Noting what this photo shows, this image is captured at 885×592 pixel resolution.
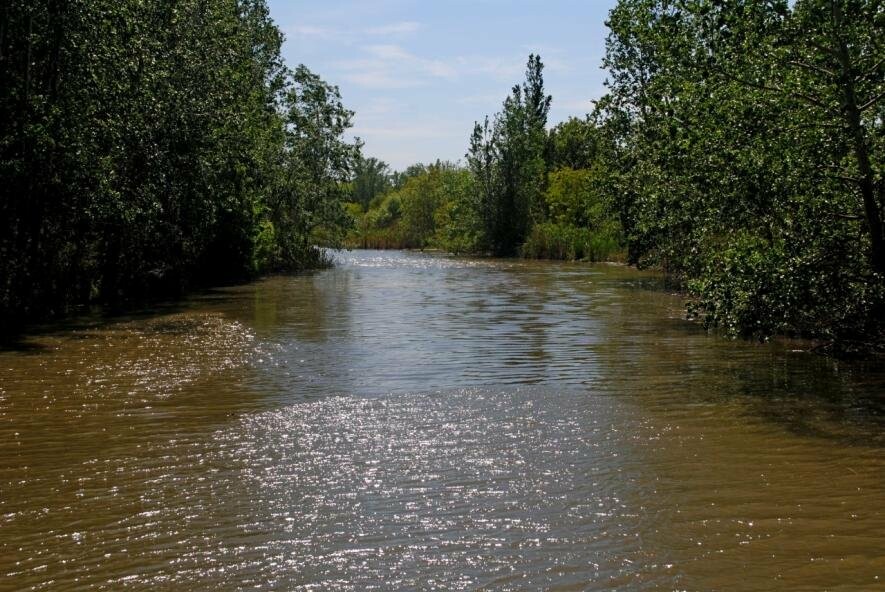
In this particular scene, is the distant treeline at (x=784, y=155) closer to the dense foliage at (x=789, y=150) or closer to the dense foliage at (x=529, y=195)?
the dense foliage at (x=789, y=150)

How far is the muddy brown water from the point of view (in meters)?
6.34

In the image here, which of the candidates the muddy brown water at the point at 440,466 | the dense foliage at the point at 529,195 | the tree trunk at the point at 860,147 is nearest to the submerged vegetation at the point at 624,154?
the tree trunk at the point at 860,147

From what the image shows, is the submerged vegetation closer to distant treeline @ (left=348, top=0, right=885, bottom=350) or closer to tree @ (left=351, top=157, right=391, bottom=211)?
distant treeline @ (left=348, top=0, right=885, bottom=350)

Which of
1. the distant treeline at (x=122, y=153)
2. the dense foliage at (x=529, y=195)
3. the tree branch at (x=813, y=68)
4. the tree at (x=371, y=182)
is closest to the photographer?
the tree branch at (x=813, y=68)

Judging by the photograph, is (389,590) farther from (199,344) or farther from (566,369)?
(199,344)

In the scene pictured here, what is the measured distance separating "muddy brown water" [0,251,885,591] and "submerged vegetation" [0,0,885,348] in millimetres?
2354

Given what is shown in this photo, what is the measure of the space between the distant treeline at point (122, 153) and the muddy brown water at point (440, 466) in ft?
14.3

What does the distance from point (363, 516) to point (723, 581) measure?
2960 millimetres

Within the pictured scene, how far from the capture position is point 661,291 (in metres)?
32.9

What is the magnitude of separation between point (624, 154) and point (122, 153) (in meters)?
18.5

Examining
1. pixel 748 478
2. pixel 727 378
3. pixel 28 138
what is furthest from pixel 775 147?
pixel 28 138

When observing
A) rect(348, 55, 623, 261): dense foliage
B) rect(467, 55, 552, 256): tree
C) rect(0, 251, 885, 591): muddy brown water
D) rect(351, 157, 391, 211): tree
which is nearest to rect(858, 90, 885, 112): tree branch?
rect(0, 251, 885, 591): muddy brown water

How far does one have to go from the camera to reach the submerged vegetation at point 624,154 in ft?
44.2

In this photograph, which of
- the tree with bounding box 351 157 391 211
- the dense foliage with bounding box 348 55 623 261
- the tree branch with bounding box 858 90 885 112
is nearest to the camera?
the tree branch with bounding box 858 90 885 112
